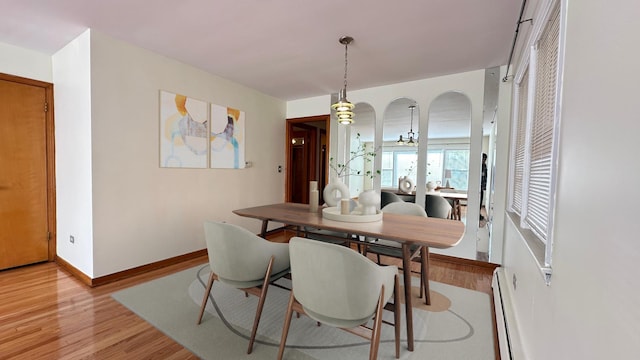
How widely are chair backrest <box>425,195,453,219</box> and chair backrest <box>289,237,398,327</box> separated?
2372 millimetres

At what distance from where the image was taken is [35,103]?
308 cm

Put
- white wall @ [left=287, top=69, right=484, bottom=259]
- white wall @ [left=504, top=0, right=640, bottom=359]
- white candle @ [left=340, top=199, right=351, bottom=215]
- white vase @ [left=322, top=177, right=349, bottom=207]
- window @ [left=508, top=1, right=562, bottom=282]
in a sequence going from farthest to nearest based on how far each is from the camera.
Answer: white wall @ [left=287, top=69, right=484, bottom=259] → white vase @ [left=322, top=177, right=349, bottom=207] → white candle @ [left=340, top=199, right=351, bottom=215] → window @ [left=508, top=1, right=562, bottom=282] → white wall @ [left=504, top=0, right=640, bottom=359]

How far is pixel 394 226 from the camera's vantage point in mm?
1986

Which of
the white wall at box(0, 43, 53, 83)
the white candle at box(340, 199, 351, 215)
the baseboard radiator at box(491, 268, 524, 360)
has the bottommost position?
the baseboard radiator at box(491, 268, 524, 360)

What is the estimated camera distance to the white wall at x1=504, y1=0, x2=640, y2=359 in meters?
0.58

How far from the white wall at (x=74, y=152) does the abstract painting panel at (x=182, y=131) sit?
678mm

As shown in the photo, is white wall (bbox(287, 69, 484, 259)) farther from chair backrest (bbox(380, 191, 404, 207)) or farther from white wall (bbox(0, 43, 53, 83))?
white wall (bbox(0, 43, 53, 83))

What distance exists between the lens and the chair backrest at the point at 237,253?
1.71 m

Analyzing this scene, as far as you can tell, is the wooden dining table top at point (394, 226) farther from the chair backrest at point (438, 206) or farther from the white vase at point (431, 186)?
the white vase at point (431, 186)

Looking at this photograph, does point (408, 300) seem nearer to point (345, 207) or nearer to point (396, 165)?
point (345, 207)

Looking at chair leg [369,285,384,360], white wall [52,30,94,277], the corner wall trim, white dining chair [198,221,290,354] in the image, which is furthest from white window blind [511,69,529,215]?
white wall [52,30,94,277]

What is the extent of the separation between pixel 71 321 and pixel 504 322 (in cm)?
319

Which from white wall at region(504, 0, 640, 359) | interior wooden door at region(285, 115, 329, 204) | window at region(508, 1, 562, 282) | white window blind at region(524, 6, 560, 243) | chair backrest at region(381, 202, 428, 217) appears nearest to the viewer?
white wall at region(504, 0, 640, 359)

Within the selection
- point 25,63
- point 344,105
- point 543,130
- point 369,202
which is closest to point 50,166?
point 25,63
